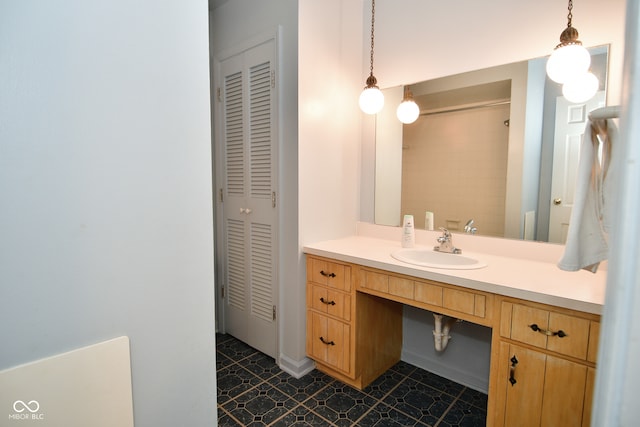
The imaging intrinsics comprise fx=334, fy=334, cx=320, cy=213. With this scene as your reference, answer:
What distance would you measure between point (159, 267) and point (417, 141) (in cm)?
176

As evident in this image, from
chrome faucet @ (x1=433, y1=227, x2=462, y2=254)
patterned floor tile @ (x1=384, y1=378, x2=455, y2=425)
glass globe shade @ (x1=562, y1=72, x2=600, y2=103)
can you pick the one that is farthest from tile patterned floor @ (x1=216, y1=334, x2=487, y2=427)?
glass globe shade @ (x1=562, y1=72, x2=600, y2=103)

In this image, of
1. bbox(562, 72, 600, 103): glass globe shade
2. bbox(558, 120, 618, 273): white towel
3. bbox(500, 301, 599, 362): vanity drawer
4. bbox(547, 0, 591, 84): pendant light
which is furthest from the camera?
bbox(562, 72, 600, 103): glass globe shade

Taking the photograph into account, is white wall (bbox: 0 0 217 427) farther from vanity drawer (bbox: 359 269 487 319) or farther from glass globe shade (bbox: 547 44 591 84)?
glass globe shade (bbox: 547 44 591 84)

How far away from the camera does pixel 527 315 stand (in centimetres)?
127

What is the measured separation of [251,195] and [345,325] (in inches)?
43.0

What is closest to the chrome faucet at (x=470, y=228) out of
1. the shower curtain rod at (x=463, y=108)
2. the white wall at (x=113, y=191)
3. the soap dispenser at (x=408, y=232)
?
the soap dispenser at (x=408, y=232)

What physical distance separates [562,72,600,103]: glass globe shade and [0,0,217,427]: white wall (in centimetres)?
160

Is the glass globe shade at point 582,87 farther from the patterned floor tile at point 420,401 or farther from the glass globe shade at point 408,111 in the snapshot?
the patterned floor tile at point 420,401

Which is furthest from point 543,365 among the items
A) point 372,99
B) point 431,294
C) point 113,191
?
point 372,99

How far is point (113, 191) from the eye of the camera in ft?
2.68

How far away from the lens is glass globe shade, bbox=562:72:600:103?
150cm

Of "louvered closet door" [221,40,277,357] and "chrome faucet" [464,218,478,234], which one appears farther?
"louvered closet door" [221,40,277,357]

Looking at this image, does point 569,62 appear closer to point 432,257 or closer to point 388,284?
point 432,257

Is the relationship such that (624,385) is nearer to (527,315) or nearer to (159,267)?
(159,267)
